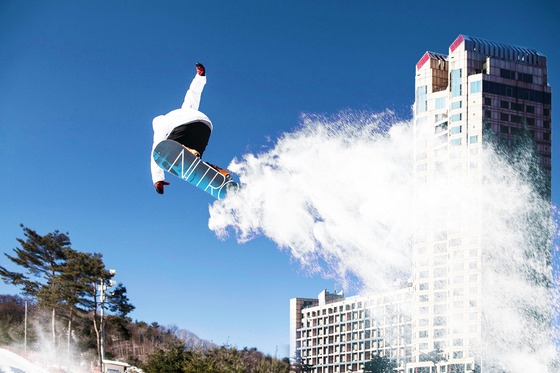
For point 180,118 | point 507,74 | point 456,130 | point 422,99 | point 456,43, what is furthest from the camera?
point 456,43

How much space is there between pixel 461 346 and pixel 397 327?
27.2 metres

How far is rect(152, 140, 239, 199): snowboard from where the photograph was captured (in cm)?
2784

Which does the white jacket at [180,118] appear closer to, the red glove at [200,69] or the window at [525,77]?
the red glove at [200,69]

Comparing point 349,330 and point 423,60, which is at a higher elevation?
point 423,60

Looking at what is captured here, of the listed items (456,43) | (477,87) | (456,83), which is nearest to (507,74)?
(477,87)

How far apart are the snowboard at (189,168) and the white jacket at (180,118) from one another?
43 centimetres

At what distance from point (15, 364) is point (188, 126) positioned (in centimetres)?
2930

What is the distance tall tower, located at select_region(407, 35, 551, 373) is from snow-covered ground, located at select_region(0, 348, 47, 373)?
1590 inches

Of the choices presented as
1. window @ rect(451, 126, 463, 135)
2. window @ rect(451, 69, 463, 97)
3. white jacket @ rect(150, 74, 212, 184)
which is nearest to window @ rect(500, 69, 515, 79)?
window @ rect(451, 69, 463, 97)

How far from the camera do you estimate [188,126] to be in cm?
2875

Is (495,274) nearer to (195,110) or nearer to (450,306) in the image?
(450,306)

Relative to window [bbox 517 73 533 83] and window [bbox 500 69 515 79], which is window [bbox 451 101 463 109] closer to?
window [bbox 500 69 515 79]

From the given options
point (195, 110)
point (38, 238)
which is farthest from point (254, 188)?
point (38, 238)

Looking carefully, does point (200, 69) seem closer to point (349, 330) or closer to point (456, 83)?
point (456, 83)
